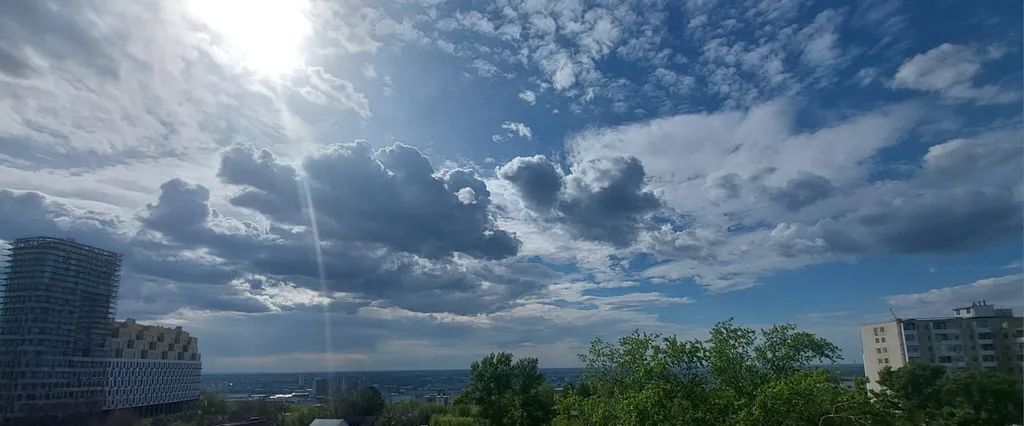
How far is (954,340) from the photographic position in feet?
179

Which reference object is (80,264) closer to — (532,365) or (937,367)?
(532,365)

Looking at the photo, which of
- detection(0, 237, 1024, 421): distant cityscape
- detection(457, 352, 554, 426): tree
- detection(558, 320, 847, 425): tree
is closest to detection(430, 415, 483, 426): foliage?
detection(457, 352, 554, 426): tree

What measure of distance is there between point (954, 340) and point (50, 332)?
77350 millimetres

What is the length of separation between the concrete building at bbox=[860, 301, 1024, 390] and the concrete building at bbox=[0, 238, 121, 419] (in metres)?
67.3

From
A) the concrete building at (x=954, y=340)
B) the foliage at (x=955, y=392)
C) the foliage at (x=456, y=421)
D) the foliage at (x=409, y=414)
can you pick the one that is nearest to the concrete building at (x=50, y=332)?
the foliage at (x=409, y=414)

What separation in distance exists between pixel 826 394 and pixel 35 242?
207 ft

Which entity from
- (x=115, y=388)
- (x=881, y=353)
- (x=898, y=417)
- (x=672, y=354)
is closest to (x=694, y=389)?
(x=672, y=354)

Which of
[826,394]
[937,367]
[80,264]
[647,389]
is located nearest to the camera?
[826,394]

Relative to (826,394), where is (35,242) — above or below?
above

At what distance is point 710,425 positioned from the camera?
1459 cm

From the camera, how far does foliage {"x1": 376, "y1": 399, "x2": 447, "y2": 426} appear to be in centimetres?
5044

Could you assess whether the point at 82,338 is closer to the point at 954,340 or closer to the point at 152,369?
the point at 152,369

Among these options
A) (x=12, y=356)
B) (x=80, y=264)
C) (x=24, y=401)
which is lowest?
(x=24, y=401)

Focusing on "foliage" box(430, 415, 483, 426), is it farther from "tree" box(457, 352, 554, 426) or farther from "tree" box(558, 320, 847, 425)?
"tree" box(558, 320, 847, 425)
